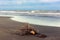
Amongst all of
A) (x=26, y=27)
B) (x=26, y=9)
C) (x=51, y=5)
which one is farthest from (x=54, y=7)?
(x=26, y=27)

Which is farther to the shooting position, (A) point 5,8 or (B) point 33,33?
(A) point 5,8

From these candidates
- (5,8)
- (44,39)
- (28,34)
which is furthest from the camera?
(5,8)

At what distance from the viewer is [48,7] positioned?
18.0 meters

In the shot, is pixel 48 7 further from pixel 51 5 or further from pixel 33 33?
pixel 33 33

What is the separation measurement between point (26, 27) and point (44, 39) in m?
0.87

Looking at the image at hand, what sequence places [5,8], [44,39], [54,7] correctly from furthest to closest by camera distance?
[5,8], [54,7], [44,39]

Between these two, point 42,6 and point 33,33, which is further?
point 42,6

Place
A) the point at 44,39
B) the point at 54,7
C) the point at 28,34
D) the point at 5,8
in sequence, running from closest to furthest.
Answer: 1. the point at 44,39
2. the point at 28,34
3. the point at 54,7
4. the point at 5,8

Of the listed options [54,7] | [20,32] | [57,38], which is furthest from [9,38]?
[54,7]

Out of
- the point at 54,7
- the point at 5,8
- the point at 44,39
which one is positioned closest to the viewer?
the point at 44,39

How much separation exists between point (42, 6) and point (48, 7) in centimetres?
69

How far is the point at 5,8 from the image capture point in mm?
17938

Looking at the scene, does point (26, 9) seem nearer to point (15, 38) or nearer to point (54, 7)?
point (54, 7)

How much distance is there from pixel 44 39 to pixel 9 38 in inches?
33.8
